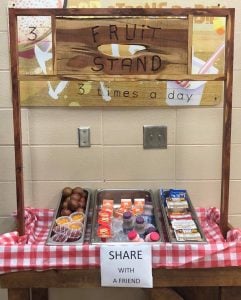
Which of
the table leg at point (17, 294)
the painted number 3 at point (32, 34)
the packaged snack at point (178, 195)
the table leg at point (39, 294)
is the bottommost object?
the table leg at point (39, 294)

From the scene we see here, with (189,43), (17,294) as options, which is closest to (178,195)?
(189,43)

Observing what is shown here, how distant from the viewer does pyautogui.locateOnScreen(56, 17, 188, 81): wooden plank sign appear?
1513 mm

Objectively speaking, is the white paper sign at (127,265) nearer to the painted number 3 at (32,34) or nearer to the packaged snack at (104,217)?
the packaged snack at (104,217)

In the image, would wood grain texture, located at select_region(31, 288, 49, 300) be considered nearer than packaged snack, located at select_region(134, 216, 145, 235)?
No

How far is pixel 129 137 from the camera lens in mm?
1897

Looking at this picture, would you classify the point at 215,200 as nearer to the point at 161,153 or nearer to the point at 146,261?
the point at 161,153

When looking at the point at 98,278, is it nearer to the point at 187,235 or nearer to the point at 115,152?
the point at 187,235

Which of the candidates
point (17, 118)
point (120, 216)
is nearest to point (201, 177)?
point (120, 216)

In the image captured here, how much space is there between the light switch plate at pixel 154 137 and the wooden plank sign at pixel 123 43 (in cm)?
39

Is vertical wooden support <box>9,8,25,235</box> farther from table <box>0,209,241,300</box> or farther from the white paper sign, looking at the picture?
the white paper sign

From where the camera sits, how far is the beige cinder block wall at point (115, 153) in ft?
6.12

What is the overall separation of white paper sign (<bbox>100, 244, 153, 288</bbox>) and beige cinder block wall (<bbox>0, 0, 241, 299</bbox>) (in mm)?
492

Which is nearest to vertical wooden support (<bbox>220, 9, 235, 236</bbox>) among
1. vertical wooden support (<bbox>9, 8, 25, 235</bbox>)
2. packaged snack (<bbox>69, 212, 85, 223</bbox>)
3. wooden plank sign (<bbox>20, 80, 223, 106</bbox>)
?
wooden plank sign (<bbox>20, 80, 223, 106</bbox>)

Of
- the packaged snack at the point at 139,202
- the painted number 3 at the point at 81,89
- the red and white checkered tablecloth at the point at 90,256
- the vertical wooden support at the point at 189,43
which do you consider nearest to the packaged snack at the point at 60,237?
the red and white checkered tablecloth at the point at 90,256
